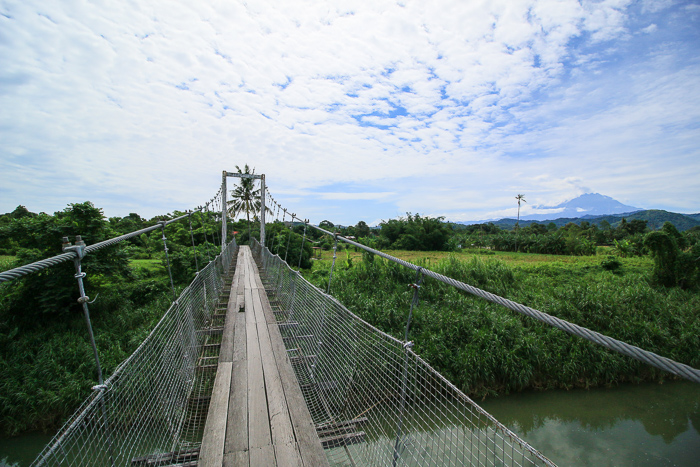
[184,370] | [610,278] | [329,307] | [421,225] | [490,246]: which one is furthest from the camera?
[490,246]

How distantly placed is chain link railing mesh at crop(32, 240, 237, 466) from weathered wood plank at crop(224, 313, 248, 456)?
349mm

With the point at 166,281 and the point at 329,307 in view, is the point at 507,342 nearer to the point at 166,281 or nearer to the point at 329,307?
the point at 329,307

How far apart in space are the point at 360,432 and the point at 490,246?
2353cm

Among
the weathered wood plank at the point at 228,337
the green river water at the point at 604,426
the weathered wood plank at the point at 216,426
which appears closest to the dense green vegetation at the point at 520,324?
the green river water at the point at 604,426

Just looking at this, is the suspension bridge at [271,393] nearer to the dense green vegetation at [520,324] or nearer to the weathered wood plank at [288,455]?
the weathered wood plank at [288,455]

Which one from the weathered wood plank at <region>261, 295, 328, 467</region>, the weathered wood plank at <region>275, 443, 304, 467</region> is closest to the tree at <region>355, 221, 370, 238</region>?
the weathered wood plank at <region>261, 295, 328, 467</region>

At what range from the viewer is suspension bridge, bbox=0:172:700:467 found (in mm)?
1296

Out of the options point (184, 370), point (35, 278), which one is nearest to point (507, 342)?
point (184, 370)

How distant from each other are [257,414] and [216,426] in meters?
0.21

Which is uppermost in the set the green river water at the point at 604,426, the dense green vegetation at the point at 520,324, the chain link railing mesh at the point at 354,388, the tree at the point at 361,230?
the tree at the point at 361,230

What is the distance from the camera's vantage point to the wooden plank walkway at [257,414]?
1.50 m

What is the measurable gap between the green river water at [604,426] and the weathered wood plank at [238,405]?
3.21m

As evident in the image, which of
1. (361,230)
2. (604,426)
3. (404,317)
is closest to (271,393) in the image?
(404,317)

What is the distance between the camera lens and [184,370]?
8.53 ft
